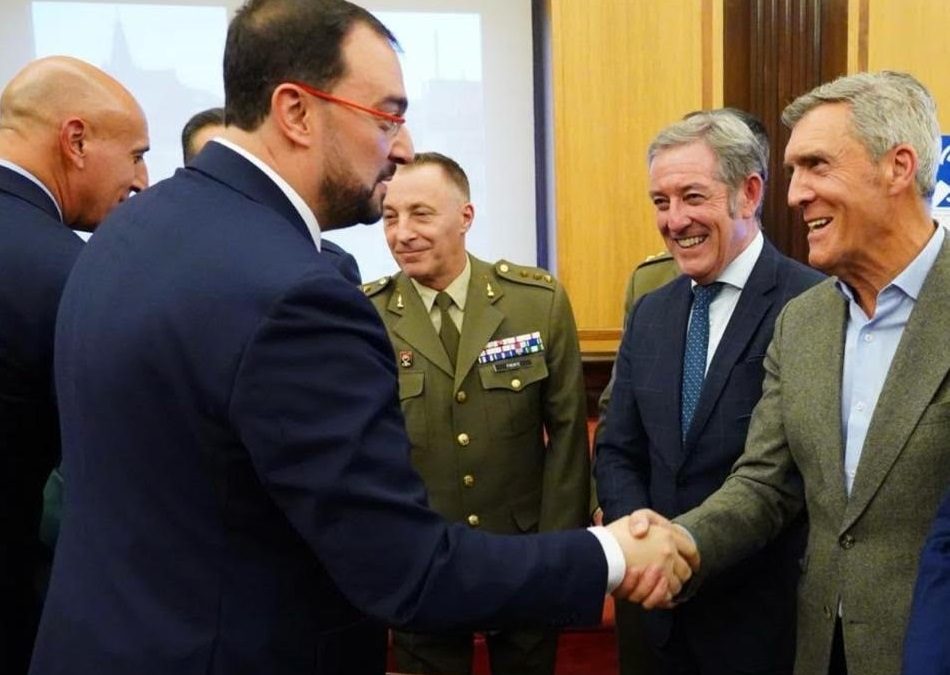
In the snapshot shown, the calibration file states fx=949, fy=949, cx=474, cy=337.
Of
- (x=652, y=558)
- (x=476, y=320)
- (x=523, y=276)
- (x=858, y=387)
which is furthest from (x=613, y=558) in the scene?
(x=523, y=276)

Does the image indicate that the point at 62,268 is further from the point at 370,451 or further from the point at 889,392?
the point at 889,392

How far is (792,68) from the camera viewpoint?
4121 mm

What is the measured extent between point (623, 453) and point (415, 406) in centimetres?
60

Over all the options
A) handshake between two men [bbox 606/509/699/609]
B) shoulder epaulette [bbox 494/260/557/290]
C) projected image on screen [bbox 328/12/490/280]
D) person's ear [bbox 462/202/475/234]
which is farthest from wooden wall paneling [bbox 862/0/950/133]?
handshake between two men [bbox 606/509/699/609]

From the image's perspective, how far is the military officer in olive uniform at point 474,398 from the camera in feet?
7.98

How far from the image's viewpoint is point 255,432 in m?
1.10

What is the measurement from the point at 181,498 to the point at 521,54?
11.7 feet

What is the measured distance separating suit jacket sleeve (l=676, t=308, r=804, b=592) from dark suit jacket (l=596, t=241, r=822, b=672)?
0.29 ft

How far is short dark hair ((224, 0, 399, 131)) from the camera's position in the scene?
128 cm

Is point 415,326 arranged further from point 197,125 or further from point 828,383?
point 828,383

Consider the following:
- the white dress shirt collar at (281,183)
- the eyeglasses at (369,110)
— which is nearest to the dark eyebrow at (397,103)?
the eyeglasses at (369,110)

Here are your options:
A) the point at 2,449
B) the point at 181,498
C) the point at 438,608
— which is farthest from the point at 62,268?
the point at 438,608

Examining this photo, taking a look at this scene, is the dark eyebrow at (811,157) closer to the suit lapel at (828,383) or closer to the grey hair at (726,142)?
the suit lapel at (828,383)

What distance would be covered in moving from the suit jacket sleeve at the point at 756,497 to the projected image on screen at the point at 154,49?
3181mm
